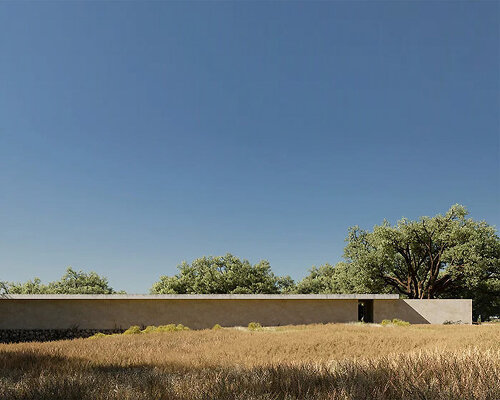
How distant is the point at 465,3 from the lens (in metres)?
22.4

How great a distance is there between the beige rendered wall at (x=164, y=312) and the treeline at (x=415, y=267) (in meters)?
14.3

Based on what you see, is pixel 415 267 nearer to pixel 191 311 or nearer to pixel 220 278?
pixel 220 278

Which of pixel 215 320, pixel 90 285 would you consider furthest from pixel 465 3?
pixel 90 285

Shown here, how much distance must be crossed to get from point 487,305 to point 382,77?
1097 inches

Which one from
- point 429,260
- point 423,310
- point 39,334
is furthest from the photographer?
point 429,260

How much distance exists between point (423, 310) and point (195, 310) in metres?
16.2

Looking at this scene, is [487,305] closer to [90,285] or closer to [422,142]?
[422,142]

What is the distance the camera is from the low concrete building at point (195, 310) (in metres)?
24.7

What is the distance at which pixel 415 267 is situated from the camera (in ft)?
135

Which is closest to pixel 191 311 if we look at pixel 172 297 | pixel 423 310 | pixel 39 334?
pixel 172 297

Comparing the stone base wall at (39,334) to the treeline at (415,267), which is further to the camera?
the treeline at (415,267)

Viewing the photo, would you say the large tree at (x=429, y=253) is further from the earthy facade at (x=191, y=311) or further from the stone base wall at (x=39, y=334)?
the stone base wall at (x=39, y=334)

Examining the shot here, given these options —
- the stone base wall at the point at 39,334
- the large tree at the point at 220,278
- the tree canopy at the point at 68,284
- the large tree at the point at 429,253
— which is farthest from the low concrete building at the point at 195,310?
the tree canopy at the point at 68,284

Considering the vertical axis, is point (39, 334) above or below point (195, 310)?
below
